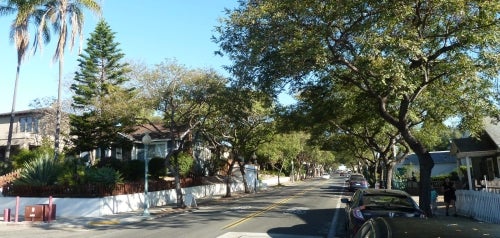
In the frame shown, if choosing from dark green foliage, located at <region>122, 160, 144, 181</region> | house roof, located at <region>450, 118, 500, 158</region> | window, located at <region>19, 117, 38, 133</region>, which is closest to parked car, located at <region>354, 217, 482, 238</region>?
house roof, located at <region>450, 118, 500, 158</region>

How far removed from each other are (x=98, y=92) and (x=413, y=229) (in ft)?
143

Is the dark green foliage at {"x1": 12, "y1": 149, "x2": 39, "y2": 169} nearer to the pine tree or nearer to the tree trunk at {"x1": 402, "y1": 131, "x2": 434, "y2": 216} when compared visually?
the pine tree

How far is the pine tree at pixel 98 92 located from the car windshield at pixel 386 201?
17.7 metres

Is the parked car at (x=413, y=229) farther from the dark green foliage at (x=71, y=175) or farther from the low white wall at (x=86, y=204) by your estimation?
the dark green foliage at (x=71, y=175)

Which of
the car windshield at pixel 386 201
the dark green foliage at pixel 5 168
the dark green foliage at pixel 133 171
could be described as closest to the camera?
the car windshield at pixel 386 201

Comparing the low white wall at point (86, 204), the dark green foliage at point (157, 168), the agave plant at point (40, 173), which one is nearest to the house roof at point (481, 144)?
the low white wall at point (86, 204)

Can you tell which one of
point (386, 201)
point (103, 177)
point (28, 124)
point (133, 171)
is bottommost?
point (386, 201)

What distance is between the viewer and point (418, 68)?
46.5ft

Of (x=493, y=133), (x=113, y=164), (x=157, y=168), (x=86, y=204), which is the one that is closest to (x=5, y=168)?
(x=113, y=164)

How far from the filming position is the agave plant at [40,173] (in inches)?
979

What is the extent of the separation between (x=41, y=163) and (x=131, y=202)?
529cm

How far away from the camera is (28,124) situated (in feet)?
152

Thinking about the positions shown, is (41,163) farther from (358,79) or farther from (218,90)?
(358,79)

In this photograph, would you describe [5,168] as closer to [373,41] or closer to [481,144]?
[373,41]
